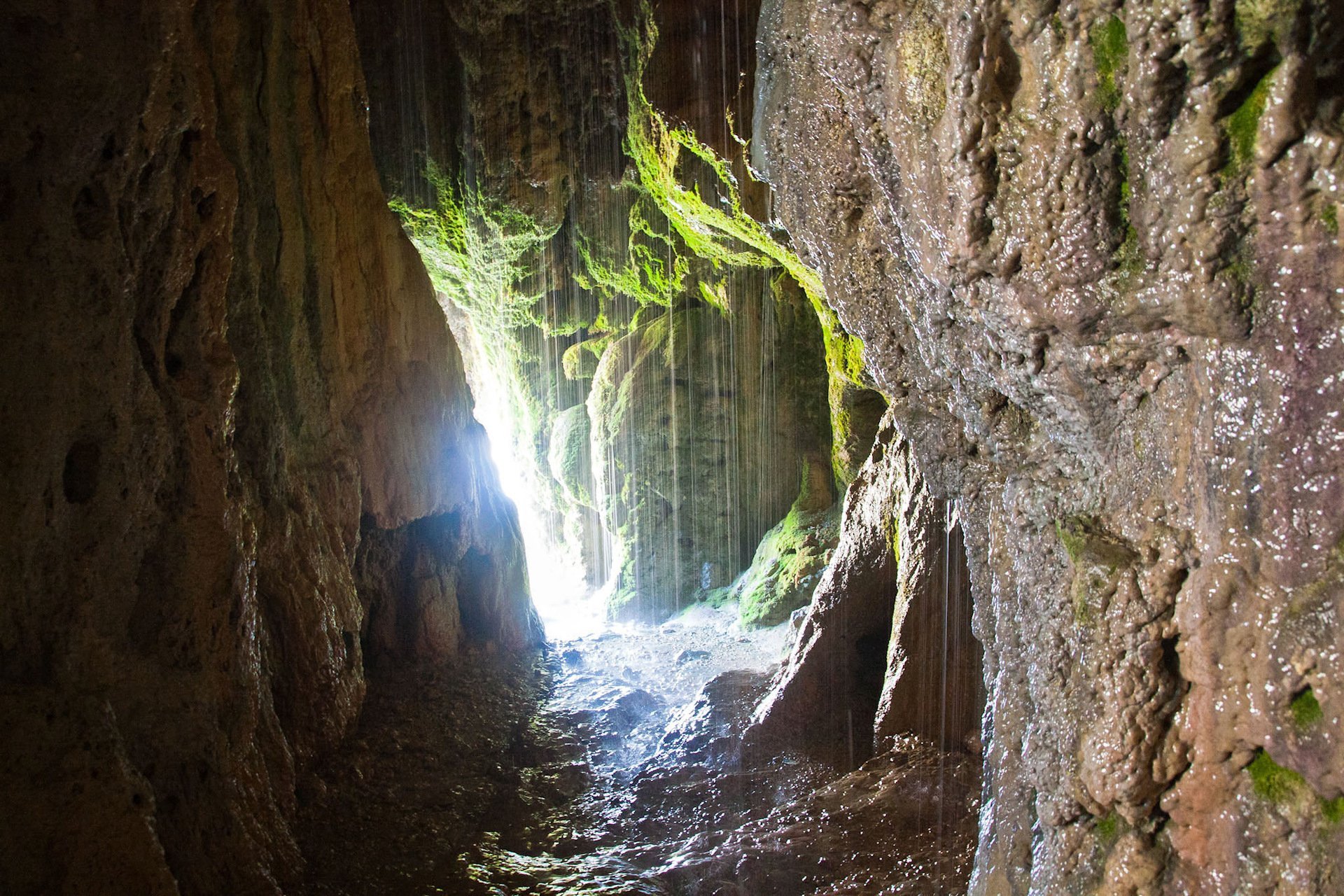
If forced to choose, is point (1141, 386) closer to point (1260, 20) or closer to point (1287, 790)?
point (1260, 20)

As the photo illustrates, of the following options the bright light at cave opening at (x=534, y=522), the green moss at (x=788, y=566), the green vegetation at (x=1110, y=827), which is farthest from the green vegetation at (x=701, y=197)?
the bright light at cave opening at (x=534, y=522)

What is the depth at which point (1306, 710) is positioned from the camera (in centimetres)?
213

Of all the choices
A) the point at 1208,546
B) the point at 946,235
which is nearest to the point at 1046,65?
the point at 946,235

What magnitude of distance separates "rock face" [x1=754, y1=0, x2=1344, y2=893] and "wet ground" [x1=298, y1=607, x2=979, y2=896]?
191cm

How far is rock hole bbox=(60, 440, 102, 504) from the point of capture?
404cm

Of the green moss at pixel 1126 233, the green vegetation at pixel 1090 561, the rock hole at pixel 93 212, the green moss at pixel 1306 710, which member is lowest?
the green moss at pixel 1306 710

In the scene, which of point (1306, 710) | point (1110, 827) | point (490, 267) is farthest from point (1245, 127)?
point (490, 267)

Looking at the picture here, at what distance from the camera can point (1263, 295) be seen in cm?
214

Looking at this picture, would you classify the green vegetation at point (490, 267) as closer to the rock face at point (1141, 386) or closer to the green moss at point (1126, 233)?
the rock face at point (1141, 386)

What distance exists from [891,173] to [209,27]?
450 cm

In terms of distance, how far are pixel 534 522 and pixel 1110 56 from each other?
16.1m

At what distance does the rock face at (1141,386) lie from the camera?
2070 millimetres

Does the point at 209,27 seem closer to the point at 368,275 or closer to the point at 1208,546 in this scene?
the point at 368,275

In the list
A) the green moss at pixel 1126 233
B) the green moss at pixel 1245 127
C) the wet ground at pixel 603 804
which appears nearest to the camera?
the green moss at pixel 1245 127
